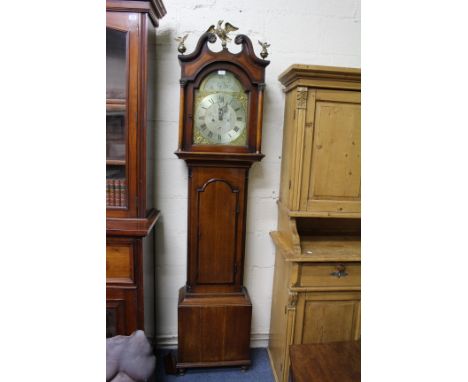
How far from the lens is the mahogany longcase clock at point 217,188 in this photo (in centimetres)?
150

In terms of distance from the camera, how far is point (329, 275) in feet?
5.14

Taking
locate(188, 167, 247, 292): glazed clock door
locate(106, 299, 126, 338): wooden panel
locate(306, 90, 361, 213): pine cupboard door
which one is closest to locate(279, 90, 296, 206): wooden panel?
locate(306, 90, 361, 213): pine cupboard door

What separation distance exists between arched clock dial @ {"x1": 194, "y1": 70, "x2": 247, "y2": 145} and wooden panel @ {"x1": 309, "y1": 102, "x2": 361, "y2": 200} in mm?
367

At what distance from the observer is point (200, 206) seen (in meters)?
1.63

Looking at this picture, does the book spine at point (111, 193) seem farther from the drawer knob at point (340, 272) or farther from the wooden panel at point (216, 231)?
the drawer knob at point (340, 272)

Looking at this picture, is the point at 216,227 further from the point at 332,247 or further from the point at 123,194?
the point at 332,247

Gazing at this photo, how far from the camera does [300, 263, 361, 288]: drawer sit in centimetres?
155

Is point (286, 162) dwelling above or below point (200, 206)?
above
